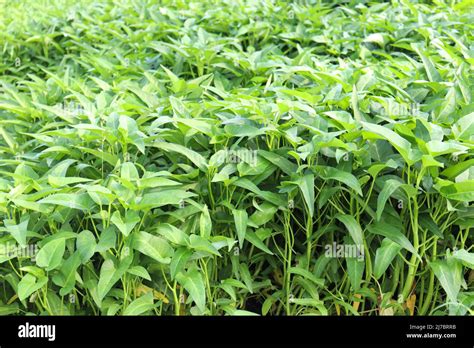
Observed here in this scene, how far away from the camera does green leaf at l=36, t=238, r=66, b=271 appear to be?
1868 millimetres

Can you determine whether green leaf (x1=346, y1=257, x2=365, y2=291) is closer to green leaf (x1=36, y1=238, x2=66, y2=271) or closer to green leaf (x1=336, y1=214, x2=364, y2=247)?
green leaf (x1=336, y1=214, x2=364, y2=247)

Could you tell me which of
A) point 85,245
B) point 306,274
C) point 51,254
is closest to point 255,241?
point 306,274

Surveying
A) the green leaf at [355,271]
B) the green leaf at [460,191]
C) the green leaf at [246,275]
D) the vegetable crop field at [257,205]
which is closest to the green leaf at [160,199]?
the vegetable crop field at [257,205]

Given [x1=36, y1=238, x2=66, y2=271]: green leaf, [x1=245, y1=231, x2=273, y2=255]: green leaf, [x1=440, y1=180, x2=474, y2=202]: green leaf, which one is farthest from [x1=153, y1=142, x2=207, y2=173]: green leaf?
[x1=440, y1=180, x2=474, y2=202]: green leaf

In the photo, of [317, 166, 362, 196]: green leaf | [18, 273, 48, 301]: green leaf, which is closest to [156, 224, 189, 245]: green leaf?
[18, 273, 48, 301]: green leaf

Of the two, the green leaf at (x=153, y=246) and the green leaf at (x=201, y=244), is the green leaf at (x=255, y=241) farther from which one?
the green leaf at (x=153, y=246)

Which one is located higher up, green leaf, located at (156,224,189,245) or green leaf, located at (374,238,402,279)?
green leaf, located at (156,224,189,245)

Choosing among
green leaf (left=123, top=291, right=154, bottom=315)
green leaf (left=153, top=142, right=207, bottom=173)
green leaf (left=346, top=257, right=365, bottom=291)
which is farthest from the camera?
green leaf (left=153, top=142, right=207, bottom=173)

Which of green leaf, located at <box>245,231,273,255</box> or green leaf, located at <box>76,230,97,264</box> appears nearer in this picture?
green leaf, located at <box>76,230,97,264</box>

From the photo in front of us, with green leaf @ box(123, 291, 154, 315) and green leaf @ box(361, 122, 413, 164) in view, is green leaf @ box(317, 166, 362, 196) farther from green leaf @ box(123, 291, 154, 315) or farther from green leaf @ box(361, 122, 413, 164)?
green leaf @ box(123, 291, 154, 315)

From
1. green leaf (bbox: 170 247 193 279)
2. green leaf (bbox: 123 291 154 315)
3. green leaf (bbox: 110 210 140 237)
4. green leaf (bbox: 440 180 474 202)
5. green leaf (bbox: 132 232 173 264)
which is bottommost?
green leaf (bbox: 123 291 154 315)

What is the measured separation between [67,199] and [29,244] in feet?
0.81

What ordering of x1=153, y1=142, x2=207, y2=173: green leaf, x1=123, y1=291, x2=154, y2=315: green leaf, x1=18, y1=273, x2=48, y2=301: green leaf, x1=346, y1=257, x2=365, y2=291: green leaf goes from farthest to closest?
x1=153, y1=142, x2=207, y2=173: green leaf
x1=346, y1=257, x2=365, y2=291: green leaf
x1=123, y1=291, x2=154, y2=315: green leaf
x1=18, y1=273, x2=48, y2=301: green leaf

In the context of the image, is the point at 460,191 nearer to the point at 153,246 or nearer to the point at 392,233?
the point at 392,233
